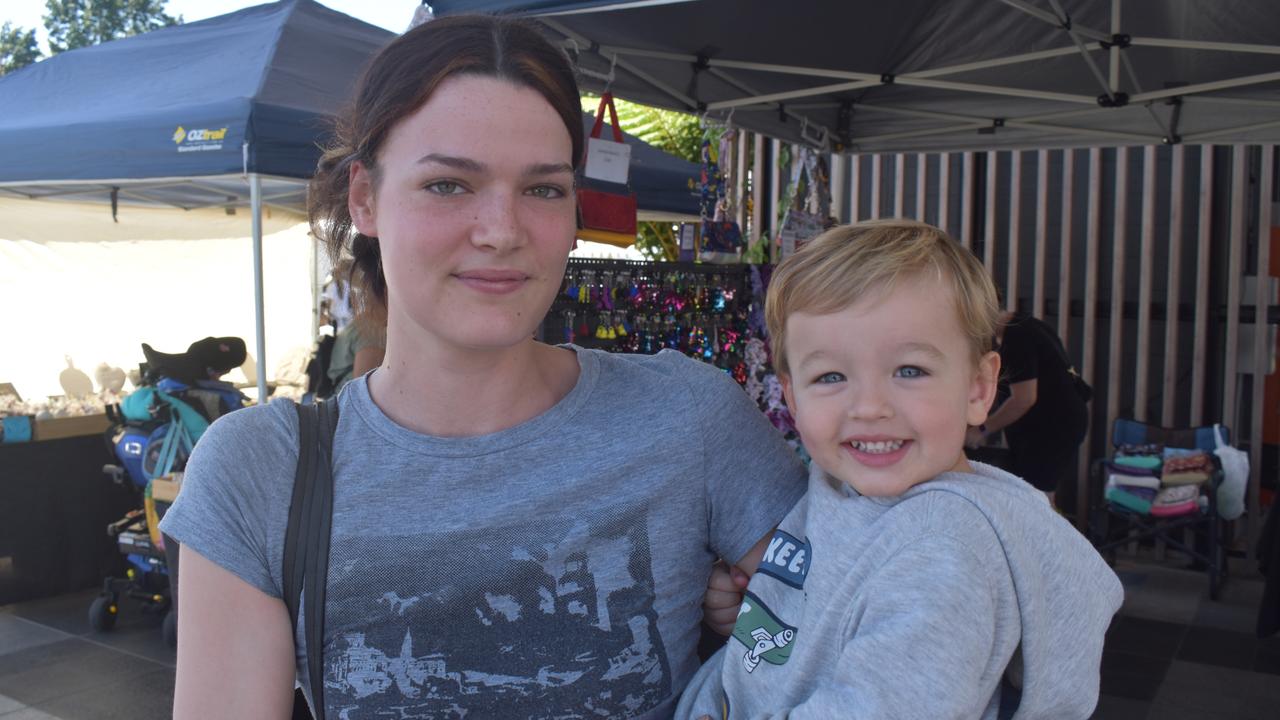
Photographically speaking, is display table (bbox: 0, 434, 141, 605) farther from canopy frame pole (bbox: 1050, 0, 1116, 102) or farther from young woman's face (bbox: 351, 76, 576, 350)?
canopy frame pole (bbox: 1050, 0, 1116, 102)

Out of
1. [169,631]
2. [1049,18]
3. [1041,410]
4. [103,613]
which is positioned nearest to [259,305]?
[169,631]

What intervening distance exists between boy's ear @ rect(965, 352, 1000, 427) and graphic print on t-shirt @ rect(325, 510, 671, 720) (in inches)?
20.1

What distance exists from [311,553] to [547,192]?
0.57 m

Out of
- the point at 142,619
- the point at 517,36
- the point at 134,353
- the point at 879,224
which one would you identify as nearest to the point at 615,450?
the point at 879,224

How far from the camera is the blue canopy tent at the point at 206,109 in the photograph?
4883mm

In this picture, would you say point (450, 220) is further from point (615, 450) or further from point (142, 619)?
point (142, 619)

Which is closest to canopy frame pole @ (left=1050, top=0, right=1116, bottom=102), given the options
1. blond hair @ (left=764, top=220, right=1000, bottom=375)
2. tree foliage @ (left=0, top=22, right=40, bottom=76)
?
blond hair @ (left=764, top=220, right=1000, bottom=375)

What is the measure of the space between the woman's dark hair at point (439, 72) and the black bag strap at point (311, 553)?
426mm

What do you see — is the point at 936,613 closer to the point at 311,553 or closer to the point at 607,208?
the point at 311,553

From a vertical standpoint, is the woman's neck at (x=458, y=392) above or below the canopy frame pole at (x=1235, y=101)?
below

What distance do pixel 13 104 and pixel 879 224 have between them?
21.9 feet

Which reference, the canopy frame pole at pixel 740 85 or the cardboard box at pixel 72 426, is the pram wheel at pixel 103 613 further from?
the canopy frame pole at pixel 740 85

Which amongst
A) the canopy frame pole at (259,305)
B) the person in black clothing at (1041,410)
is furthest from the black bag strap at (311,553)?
the person in black clothing at (1041,410)

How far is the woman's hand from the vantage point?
1.52 metres
